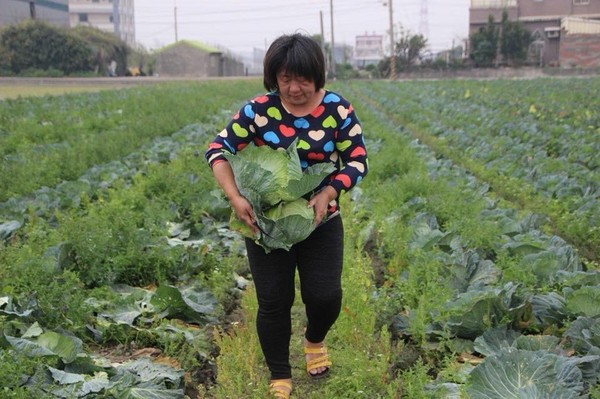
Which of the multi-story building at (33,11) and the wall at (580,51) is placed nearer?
the wall at (580,51)

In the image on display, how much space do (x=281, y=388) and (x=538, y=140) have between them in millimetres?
9369

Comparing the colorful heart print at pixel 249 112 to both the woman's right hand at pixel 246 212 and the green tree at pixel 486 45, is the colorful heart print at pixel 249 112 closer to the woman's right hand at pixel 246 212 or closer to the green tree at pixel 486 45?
the woman's right hand at pixel 246 212

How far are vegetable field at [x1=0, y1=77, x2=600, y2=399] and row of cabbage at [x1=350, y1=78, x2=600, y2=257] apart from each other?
5 cm

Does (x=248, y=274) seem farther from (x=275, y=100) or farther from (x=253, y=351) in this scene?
(x=275, y=100)

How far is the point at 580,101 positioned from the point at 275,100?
56.4 feet

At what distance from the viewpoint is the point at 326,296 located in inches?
115

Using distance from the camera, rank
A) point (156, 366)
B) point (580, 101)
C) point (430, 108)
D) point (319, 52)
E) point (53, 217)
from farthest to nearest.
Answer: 1. point (430, 108)
2. point (580, 101)
3. point (53, 217)
4. point (156, 366)
5. point (319, 52)

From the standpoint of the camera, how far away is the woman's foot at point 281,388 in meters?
3.06

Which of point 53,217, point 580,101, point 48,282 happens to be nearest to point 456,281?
point 48,282

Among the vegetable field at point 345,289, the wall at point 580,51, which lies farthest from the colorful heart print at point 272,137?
the wall at point 580,51

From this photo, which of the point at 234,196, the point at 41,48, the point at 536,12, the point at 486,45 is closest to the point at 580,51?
the point at 486,45

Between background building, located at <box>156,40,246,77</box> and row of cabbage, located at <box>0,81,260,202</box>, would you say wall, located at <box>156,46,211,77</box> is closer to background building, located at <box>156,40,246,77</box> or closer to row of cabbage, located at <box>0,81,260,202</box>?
background building, located at <box>156,40,246,77</box>

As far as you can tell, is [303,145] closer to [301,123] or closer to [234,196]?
[301,123]

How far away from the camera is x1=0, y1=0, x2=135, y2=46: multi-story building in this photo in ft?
186
